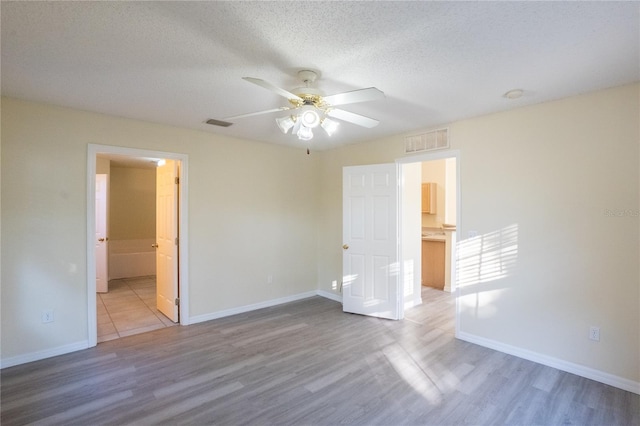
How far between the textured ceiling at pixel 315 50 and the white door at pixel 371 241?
54.1 inches

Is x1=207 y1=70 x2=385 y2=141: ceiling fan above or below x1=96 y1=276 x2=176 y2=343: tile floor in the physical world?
above

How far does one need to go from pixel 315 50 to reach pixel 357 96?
0.40 meters

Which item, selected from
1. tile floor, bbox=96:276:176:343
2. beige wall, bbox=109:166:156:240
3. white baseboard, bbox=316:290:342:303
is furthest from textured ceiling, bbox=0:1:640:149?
beige wall, bbox=109:166:156:240

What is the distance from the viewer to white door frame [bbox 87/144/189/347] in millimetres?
3260

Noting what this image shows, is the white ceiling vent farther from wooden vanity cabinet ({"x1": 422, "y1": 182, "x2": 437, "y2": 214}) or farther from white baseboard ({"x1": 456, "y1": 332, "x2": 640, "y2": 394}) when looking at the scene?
wooden vanity cabinet ({"x1": 422, "y1": 182, "x2": 437, "y2": 214})

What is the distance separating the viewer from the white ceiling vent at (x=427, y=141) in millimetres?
3688

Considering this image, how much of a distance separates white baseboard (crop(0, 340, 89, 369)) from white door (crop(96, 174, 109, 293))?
8.76ft

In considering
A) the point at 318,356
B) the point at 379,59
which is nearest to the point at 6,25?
the point at 379,59

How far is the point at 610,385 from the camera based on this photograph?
2.56 metres

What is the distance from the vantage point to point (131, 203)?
23.8ft

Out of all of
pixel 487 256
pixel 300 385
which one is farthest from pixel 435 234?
pixel 300 385

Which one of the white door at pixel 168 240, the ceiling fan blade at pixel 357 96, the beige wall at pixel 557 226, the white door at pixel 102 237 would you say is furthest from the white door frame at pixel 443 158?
the white door at pixel 102 237

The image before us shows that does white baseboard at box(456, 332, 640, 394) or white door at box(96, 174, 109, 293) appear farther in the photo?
white door at box(96, 174, 109, 293)

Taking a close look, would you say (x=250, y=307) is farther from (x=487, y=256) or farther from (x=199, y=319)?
(x=487, y=256)
